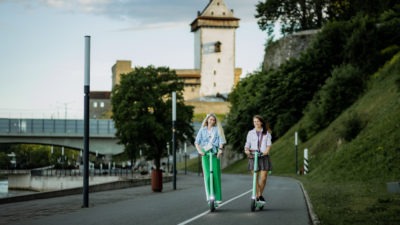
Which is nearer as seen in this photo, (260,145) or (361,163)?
(260,145)

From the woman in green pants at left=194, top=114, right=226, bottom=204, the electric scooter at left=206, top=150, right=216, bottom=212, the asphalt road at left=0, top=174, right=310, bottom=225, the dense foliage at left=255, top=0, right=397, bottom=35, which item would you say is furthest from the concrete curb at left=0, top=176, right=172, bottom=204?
the dense foliage at left=255, top=0, right=397, bottom=35

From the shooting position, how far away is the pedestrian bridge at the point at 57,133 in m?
95.9

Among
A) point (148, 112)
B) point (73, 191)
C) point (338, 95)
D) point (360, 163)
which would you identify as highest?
point (338, 95)

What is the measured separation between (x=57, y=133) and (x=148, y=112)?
103 ft

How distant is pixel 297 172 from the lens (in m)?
54.4

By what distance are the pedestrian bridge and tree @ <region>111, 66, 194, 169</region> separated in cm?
2576

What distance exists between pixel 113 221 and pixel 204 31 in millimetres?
170304

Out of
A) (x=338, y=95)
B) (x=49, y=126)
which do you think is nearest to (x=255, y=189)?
(x=338, y=95)

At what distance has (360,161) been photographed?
107ft

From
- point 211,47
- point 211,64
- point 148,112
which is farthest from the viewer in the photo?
point 211,64

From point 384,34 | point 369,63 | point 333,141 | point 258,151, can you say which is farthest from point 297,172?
point 258,151

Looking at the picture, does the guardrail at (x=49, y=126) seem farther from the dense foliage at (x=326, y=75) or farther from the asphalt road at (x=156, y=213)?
the asphalt road at (x=156, y=213)

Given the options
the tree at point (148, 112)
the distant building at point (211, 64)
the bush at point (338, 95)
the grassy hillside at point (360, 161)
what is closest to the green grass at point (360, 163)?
the grassy hillside at point (360, 161)

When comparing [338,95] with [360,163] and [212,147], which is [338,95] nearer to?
[360,163]
